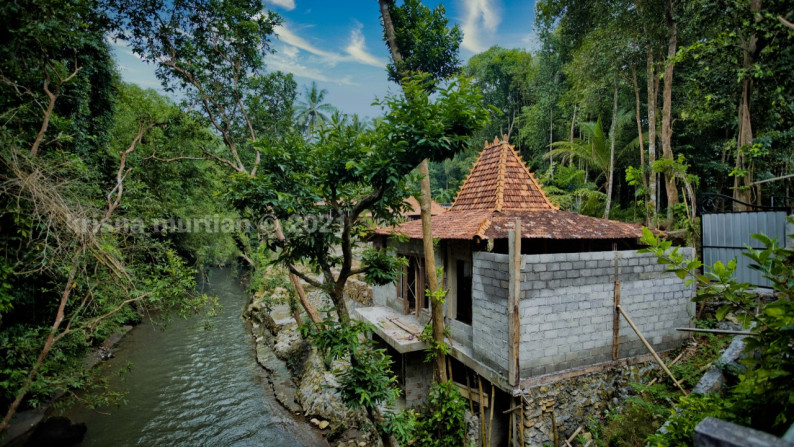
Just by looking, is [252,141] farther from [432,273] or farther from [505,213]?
[505,213]

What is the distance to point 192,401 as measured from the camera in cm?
980

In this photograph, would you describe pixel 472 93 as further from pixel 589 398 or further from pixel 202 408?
pixel 202 408

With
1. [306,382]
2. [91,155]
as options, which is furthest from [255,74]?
[306,382]

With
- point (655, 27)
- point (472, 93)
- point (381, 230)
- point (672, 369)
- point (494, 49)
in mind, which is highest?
point (494, 49)

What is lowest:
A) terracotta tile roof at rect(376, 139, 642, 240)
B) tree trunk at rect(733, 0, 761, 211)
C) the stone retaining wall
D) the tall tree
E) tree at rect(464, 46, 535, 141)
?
the stone retaining wall

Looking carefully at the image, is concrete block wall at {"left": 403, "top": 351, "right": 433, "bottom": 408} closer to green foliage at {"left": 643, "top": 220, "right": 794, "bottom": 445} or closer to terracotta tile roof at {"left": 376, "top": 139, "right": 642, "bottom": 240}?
terracotta tile roof at {"left": 376, "top": 139, "right": 642, "bottom": 240}

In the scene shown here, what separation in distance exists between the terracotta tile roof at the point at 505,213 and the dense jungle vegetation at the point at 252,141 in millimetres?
1161

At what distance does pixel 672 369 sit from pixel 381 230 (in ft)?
21.8

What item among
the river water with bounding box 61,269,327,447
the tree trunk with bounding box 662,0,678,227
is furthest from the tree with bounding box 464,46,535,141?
the river water with bounding box 61,269,327,447

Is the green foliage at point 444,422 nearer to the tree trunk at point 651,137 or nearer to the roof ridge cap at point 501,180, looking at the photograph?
the roof ridge cap at point 501,180

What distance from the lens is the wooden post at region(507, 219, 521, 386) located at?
5.48 meters

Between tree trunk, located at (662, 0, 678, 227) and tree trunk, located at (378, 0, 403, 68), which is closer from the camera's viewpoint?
tree trunk, located at (378, 0, 403, 68)

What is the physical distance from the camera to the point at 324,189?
4.89 metres

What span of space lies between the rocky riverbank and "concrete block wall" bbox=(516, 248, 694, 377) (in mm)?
3769
